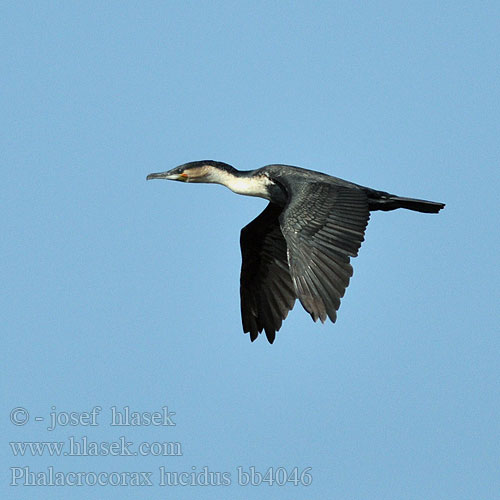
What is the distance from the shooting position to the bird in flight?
12.1 meters

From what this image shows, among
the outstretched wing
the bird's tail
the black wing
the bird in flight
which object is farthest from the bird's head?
the bird's tail

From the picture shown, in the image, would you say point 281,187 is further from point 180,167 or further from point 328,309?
point 328,309

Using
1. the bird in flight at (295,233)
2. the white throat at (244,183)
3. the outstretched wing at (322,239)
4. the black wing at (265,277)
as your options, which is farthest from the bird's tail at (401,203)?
the black wing at (265,277)

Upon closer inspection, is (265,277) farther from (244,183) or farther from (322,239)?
(322,239)

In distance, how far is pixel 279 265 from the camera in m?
15.7

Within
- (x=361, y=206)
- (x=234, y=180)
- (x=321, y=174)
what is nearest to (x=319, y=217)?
(x=361, y=206)

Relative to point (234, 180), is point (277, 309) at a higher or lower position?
lower

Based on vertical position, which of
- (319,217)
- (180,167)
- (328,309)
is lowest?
(328,309)

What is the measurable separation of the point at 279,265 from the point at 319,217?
312cm

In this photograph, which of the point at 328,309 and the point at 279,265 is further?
the point at 279,265

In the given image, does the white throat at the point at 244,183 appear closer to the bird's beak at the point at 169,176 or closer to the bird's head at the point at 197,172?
the bird's head at the point at 197,172

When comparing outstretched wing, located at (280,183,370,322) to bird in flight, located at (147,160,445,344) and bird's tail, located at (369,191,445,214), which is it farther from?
bird's tail, located at (369,191,445,214)

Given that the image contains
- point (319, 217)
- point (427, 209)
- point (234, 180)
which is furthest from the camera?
point (234, 180)

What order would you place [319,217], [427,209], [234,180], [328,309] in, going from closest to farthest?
1. [328,309]
2. [319,217]
3. [427,209]
4. [234,180]
